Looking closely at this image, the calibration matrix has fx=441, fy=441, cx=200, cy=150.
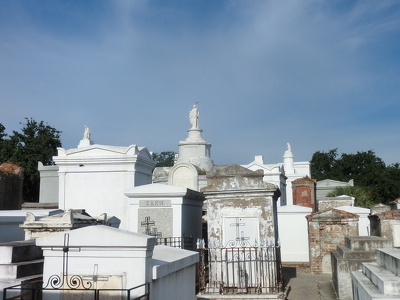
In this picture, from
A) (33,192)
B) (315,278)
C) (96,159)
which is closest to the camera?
(315,278)

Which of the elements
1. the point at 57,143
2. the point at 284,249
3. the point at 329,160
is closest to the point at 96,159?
the point at 284,249

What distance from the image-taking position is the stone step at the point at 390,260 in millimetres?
5439

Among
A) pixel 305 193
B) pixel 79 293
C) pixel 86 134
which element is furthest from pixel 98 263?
pixel 305 193

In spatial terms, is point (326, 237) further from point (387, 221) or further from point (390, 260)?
point (390, 260)

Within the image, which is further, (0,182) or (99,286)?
(0,182)

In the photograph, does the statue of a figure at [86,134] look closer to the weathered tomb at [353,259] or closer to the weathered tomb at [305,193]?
the weathered tomb at [305,193]

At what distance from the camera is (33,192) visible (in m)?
36.4

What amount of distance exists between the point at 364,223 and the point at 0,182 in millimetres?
13812

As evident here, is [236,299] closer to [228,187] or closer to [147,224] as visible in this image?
[228,187]

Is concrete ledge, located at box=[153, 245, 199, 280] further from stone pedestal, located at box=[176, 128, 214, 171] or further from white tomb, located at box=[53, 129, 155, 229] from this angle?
stone pedestal, located at box=[176, 128, 214, 171]

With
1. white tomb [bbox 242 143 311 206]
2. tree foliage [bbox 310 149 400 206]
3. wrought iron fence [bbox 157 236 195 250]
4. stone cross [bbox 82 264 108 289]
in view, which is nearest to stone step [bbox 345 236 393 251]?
wrought iron fence [bbox 157 236 195 250]

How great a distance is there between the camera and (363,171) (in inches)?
2293

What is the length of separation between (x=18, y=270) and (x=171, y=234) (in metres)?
6.27

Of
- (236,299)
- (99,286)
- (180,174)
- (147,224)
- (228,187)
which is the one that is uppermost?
(180,174)
